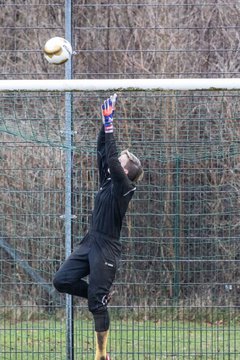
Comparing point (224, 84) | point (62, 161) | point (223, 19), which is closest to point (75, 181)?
point (62, 161)

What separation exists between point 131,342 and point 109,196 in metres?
2.77

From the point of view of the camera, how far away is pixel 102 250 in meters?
8.01

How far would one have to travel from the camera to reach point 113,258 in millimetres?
8039

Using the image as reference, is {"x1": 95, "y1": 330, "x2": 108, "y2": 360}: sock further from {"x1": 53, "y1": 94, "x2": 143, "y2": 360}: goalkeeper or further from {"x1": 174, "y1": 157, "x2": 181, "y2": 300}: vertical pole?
{"x1": 174, "y1": 157, "x2": 181, "y2": 300}: vertical pole

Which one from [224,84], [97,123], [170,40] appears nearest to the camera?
[224,84]

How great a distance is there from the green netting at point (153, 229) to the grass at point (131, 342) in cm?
2

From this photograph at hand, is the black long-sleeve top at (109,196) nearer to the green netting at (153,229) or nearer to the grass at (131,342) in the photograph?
the green netting at (153,229)

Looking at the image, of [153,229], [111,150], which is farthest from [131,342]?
[111,150]

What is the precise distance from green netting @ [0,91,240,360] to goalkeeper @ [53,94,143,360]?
56.5 inches

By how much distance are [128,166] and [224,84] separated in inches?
43.1

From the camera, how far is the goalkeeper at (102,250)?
7.91 m

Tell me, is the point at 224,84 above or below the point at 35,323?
above

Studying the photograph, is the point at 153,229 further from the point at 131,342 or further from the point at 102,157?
the point at 102,157

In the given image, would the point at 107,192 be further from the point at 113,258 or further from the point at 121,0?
the point at 121,0
